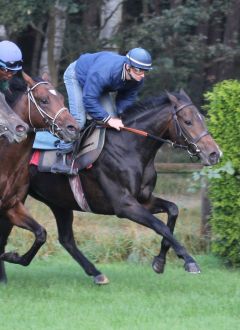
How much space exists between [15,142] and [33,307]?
151cm

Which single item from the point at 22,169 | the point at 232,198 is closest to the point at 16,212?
the point at 22,169

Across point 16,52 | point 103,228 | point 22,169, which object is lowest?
point 103,228

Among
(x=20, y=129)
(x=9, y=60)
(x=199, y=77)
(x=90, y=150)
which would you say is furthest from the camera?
(x=199, y=77)

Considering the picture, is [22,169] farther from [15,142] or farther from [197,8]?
[197,8]

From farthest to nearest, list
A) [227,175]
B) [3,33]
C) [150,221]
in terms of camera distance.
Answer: [3,33]
[227,175]
[150,221]

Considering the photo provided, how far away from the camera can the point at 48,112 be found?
816cm

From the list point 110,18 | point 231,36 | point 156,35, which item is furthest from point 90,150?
point 231,36

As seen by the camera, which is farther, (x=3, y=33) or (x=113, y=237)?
(x=3, y=33)

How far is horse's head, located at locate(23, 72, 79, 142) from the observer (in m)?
8.06

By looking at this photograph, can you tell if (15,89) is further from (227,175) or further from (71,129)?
(227,175)

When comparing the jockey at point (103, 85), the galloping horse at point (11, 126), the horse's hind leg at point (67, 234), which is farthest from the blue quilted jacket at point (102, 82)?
the horse's hind leg at point (67, 234)

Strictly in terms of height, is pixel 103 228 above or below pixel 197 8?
below

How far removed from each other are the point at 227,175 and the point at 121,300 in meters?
2.61

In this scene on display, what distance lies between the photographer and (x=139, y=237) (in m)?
11.1
